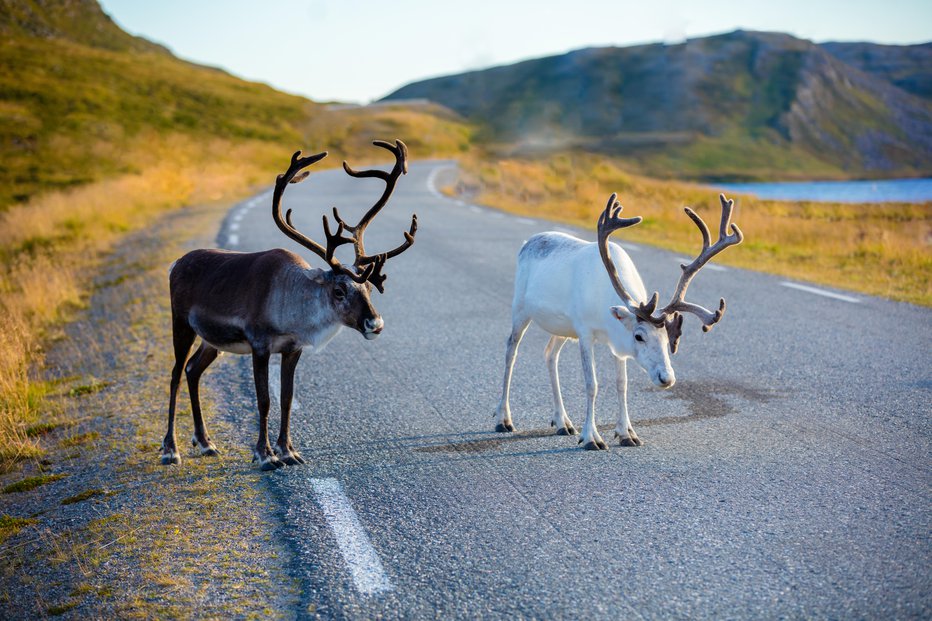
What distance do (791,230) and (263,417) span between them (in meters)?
16.1

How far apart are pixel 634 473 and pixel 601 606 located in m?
1.66

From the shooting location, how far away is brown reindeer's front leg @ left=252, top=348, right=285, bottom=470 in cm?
541

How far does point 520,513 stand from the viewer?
15.3 feet

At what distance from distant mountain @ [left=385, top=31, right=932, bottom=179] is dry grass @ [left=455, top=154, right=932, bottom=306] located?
178ft

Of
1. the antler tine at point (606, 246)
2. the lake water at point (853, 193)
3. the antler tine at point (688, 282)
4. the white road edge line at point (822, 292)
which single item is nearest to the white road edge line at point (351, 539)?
the antler tine at point (606, 246)

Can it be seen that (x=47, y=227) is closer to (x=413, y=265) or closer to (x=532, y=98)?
(x=413, y=265)

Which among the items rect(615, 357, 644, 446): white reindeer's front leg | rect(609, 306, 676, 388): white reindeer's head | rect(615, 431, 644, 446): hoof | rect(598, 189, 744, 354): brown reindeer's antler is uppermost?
rect(598, 189, 744, 354): brown reindeer's antler

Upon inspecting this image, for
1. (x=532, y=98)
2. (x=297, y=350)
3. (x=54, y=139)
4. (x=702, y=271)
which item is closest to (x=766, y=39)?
(x=532, y=98)

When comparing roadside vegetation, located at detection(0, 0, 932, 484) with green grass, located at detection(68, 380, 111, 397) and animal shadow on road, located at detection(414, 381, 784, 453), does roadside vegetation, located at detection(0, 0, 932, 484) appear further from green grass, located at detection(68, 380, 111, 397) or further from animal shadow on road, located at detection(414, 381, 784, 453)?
animal shadow on road, located at detection(414, 381, 784, 453)

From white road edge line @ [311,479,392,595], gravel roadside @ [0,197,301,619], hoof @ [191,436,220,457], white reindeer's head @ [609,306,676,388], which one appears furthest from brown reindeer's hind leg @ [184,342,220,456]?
white reindeer's head @ [609,306,676,388]

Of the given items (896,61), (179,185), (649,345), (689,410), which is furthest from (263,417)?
(896,61)

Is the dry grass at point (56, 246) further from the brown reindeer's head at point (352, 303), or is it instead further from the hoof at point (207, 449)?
the brown reindeer's head at point (352, 303)

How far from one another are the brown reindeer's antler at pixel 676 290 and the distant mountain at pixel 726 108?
78.9 metres

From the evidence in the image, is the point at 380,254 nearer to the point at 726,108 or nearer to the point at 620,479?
the point at 620,479
